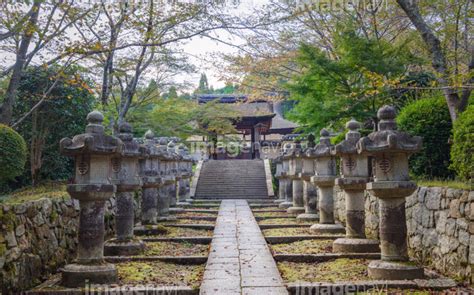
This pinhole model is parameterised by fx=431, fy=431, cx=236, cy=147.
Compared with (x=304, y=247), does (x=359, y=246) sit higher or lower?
higher

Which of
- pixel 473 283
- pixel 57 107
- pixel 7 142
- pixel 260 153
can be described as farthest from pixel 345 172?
pixel 260 153

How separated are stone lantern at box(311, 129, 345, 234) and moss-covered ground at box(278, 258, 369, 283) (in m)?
2.49

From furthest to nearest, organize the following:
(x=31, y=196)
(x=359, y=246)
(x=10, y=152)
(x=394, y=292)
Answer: (x=10, y=152) < (x=359, y=246) < (x=31, y=196) < (x=394, y=292)

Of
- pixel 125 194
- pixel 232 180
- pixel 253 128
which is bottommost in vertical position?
pixel 232 180

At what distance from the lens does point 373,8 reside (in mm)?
14328

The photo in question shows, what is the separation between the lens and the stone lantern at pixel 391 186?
544 cm

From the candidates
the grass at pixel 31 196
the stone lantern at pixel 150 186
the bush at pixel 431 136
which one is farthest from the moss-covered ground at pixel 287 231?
the grass at pixel 31 196

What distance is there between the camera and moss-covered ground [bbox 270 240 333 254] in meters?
7.32

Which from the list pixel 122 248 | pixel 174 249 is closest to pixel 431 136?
pixel 174 249

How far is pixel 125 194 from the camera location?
7312 mm

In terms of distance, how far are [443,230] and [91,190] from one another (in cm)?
457

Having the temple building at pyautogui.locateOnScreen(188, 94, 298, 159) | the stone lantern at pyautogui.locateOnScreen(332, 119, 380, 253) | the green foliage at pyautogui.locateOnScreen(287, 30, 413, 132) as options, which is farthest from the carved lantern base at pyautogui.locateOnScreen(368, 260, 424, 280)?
the temple building at pyautogui.locateOnScreen(188, 94, 298, 159)

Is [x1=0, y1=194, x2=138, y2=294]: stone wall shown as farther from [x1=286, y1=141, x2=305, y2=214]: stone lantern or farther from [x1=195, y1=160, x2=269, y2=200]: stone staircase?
[x1=195, y1=160, x2=269, y2=200]: stone staircase

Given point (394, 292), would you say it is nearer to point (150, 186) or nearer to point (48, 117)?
point (150, 186)
